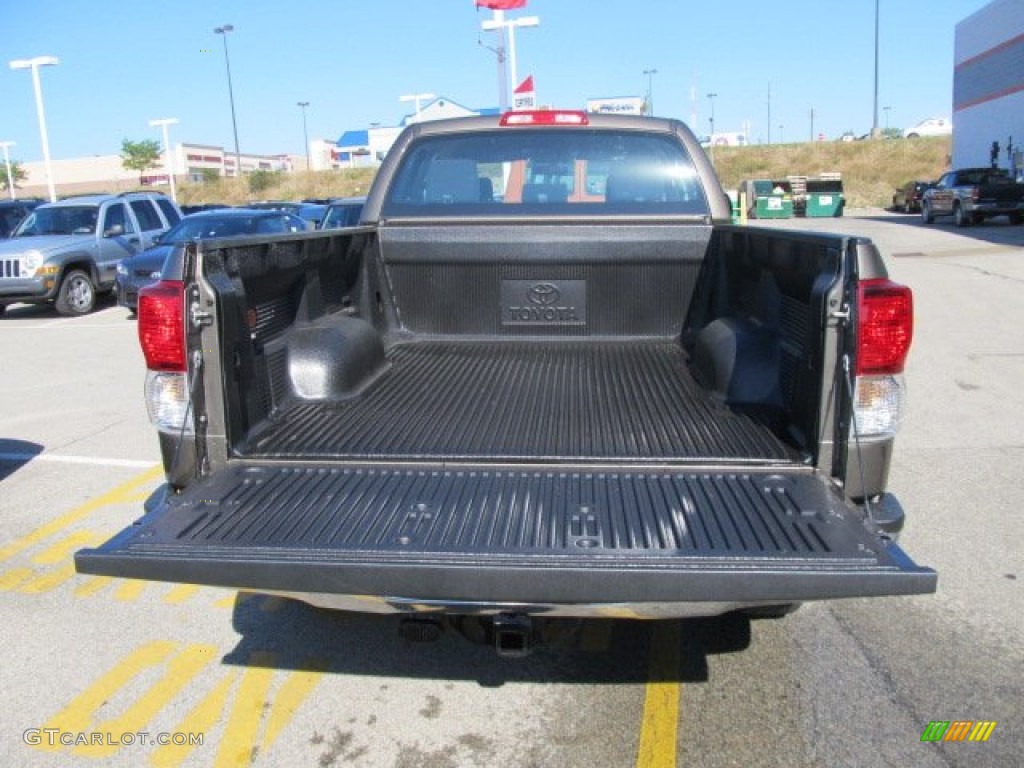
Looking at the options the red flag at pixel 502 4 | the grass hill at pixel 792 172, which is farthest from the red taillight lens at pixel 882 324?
the grass hill at pixel 792 172

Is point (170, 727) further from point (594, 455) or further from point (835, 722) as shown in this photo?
point (835, 722)

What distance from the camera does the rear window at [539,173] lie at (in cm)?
489

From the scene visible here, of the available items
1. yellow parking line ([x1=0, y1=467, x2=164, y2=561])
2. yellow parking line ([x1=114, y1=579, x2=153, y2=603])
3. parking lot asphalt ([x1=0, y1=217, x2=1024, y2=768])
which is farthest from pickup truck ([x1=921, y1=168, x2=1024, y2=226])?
yellow parking line ([x1=114, y1=579, x2=153, y2=603])

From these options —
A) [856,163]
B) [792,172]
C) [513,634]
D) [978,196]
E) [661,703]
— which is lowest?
[661,703]

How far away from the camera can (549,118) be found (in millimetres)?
4934

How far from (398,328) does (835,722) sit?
2.98 m

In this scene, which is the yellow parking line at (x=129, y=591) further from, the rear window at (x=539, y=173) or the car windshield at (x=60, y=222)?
the car windshield at (x=60, y=222)

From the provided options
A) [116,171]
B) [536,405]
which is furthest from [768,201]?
[116,171]

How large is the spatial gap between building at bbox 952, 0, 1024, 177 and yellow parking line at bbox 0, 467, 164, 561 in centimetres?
3623

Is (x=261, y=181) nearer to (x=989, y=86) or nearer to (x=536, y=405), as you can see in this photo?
(x=989, y=86)

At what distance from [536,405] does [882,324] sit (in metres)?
1.42

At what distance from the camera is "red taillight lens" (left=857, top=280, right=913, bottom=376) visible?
8.96 feet

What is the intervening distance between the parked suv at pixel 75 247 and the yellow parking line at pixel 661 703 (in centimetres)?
1422

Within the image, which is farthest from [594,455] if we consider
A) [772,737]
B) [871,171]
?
[871,171]
